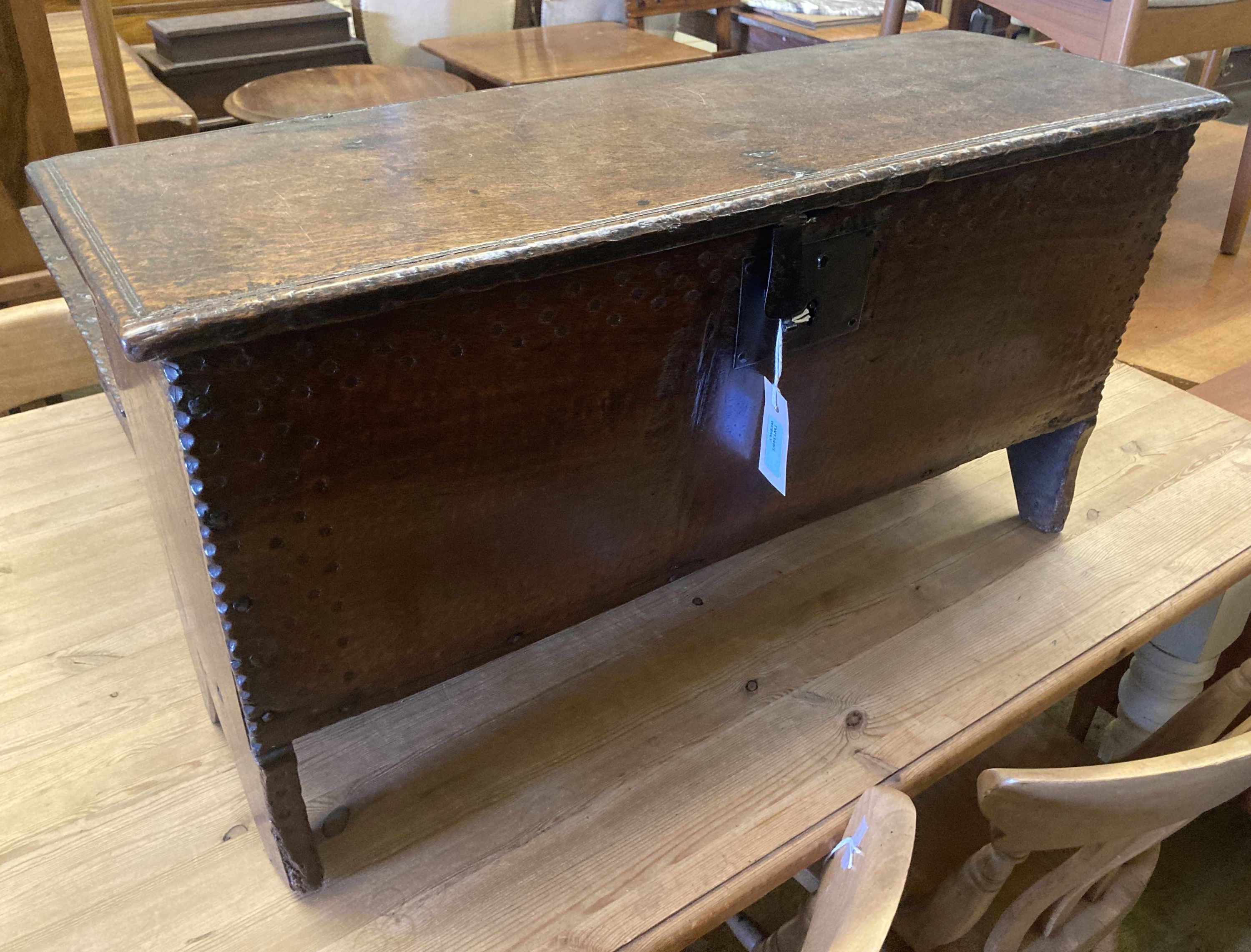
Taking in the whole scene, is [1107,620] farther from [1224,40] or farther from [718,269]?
[1224,40]

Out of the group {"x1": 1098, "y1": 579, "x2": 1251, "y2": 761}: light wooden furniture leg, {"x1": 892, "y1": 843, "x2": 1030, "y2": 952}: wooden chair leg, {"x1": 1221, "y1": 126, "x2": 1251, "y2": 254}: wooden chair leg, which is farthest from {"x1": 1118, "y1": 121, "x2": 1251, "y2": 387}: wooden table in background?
{"x1": 892, "y1": 843, "x2": 1030, "y2": 952}: wooden chair leg

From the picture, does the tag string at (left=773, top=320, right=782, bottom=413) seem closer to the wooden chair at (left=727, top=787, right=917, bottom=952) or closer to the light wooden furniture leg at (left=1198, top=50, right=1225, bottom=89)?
the wooden chair at (left=727, top=787, right=917, bottom=952)

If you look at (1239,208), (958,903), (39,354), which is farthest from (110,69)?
(1239,208)

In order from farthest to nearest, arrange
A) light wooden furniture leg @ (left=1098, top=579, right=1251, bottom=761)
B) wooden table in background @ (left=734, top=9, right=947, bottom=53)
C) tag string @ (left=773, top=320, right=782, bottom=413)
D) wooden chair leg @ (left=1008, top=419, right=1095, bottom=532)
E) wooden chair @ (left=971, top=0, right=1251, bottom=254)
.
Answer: wooden table in background @ (left=734, top=9, right=947, bottom=53)
wooden chair @ (left=971, top=0, right=1251, bottom=254)
light wooden furniture leg @ (left=1098, top=579, right=1251, bottom=761)
wooden chair leg @ (left=1008, top=419, right=1095, bottom=532)
tag string @ (left=773, top=320, right=782, bottom=413)

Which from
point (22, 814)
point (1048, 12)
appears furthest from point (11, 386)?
point (1048, 12)

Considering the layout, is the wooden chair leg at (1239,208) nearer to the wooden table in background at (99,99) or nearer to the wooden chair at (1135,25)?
the wooden chair at (1135,25)

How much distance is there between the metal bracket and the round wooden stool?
1.71m

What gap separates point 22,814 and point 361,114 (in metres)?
0.72

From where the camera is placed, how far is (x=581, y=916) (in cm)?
77

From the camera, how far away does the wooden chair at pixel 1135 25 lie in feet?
5.50

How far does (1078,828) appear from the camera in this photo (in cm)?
74

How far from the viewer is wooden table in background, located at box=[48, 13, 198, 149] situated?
1.89m

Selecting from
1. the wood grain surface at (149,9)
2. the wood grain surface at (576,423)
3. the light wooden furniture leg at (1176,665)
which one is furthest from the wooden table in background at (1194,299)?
the wood grain surface at (149,9)

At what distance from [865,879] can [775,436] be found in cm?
38
